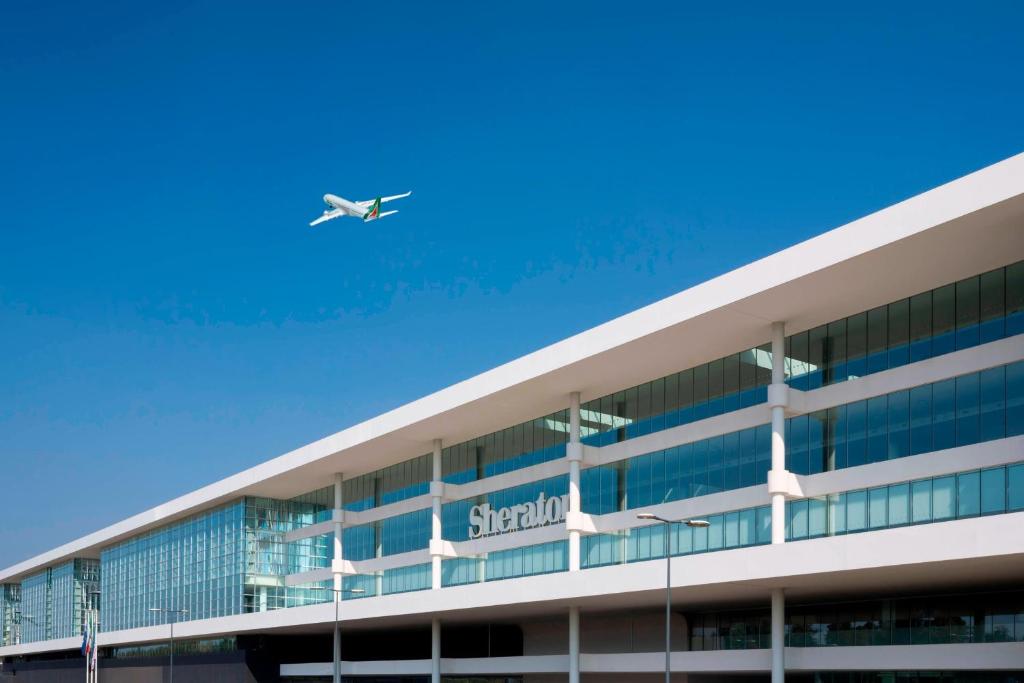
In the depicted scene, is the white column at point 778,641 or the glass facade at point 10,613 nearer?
the white column at point 778,641

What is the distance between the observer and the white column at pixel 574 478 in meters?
53.6

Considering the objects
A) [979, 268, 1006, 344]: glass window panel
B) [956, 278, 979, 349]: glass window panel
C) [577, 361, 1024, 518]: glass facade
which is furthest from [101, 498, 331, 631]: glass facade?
[979, 268, 1006, 344]: glass window panel

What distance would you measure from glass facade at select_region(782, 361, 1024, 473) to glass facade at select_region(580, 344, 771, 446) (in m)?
2.94

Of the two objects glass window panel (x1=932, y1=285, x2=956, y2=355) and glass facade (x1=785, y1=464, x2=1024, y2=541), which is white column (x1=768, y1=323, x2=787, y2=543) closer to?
glass facade (x1=785, y1=464, x2=1024, y2=541)

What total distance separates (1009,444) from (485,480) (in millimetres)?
29754

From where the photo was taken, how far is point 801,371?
45.2 metres

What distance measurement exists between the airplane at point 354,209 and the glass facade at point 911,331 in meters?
24.8

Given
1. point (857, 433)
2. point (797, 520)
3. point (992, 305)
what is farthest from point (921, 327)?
point (797, 520)

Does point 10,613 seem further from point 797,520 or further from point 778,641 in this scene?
point 797,520

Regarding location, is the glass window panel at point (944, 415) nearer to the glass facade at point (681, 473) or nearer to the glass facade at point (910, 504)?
the glass facade at point (910, 504)

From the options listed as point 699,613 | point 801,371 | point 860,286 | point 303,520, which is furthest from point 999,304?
point 303,520

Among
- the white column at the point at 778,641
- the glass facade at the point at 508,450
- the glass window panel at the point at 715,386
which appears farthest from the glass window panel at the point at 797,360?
the glass facade at the point at 508,450

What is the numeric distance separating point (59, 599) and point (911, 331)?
94821 millimetres

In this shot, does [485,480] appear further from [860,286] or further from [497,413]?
[860,286]
